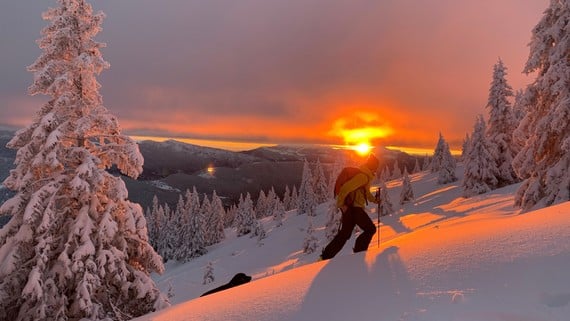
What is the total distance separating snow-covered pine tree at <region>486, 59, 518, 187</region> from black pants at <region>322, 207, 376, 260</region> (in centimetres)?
3710

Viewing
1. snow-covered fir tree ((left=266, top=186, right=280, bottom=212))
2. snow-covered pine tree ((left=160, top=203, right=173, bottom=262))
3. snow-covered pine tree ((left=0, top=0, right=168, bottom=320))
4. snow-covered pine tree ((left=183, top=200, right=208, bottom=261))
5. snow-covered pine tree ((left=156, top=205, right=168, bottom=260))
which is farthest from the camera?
snow-covered fir tree ((left=266, top=186, right=280, bottom=212))

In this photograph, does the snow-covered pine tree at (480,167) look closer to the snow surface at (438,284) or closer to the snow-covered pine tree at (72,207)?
the snow-covered pine tree at (72,207)

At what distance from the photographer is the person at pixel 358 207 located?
7645 mm

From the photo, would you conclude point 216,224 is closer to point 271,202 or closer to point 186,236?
point 186,236

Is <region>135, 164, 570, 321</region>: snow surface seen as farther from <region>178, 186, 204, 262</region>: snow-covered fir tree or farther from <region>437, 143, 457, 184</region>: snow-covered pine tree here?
<region>178, 186, 204, 262</region>: snow-covered fir tree

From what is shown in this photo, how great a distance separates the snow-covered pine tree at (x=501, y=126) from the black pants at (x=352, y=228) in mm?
37103

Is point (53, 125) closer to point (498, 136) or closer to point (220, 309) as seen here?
point (220, 309)

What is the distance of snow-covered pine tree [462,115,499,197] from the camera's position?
39.5m

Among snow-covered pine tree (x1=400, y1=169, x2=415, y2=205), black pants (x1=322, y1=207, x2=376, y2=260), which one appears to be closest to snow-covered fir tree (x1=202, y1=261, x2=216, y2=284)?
snow-covered pine tree (x1=400, y1=169, x2=415, y2=205)

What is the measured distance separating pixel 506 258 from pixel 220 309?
3.58 metres

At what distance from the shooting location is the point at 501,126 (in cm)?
3969

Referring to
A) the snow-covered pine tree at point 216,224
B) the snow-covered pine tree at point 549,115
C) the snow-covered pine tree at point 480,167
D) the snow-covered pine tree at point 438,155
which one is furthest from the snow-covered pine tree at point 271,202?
the snow-covered pine tree at point 549,115

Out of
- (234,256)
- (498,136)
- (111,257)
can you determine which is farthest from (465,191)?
(111,257)

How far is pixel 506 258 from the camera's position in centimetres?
453
